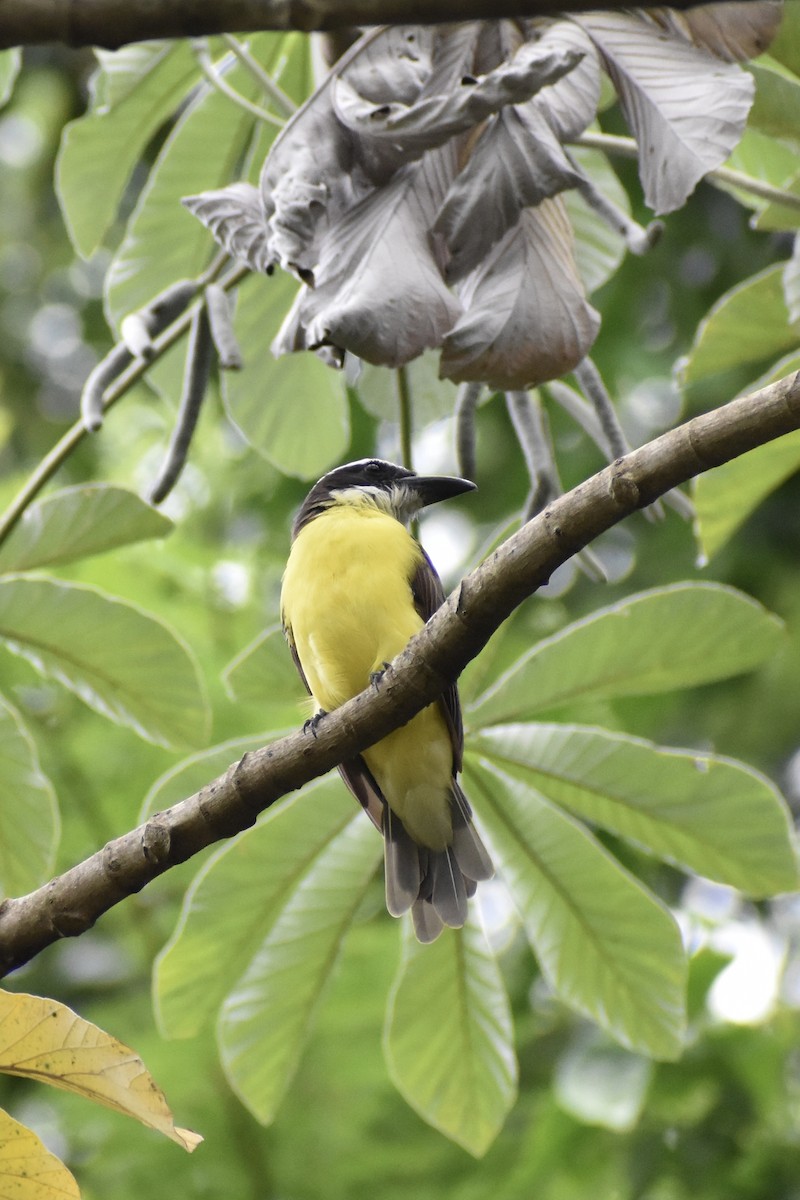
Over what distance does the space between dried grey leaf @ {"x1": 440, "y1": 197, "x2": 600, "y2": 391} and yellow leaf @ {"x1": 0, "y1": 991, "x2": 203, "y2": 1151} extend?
3.20 feet

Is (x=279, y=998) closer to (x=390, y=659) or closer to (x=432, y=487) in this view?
(x=390, y=659)

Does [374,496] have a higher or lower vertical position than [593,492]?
lower

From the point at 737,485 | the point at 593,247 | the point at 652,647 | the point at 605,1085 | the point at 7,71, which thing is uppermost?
the point at 7,71

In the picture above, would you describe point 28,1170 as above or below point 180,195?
below

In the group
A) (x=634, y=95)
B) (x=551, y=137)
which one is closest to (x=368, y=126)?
(x=551, y=137)

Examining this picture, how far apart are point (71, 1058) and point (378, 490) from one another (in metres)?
2.16

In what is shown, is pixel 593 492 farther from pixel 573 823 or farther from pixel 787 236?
pixel 787 236

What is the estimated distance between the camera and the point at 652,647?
2598 mm

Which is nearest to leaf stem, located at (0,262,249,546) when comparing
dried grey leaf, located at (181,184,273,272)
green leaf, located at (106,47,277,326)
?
dried grey leaf, located at (181,184,273,272)

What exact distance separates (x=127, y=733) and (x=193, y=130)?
1.90 m

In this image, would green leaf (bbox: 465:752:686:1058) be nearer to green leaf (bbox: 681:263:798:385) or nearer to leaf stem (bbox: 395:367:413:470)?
leaf stem (bbox: 395:367:413:470)

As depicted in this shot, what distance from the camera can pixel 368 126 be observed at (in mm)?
1936

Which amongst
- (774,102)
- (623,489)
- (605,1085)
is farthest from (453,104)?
(605,1085)

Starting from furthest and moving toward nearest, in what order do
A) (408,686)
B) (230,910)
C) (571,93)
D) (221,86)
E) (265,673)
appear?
(265,673) < (221,86) < (230,910) < (571,93) < (408,686)
